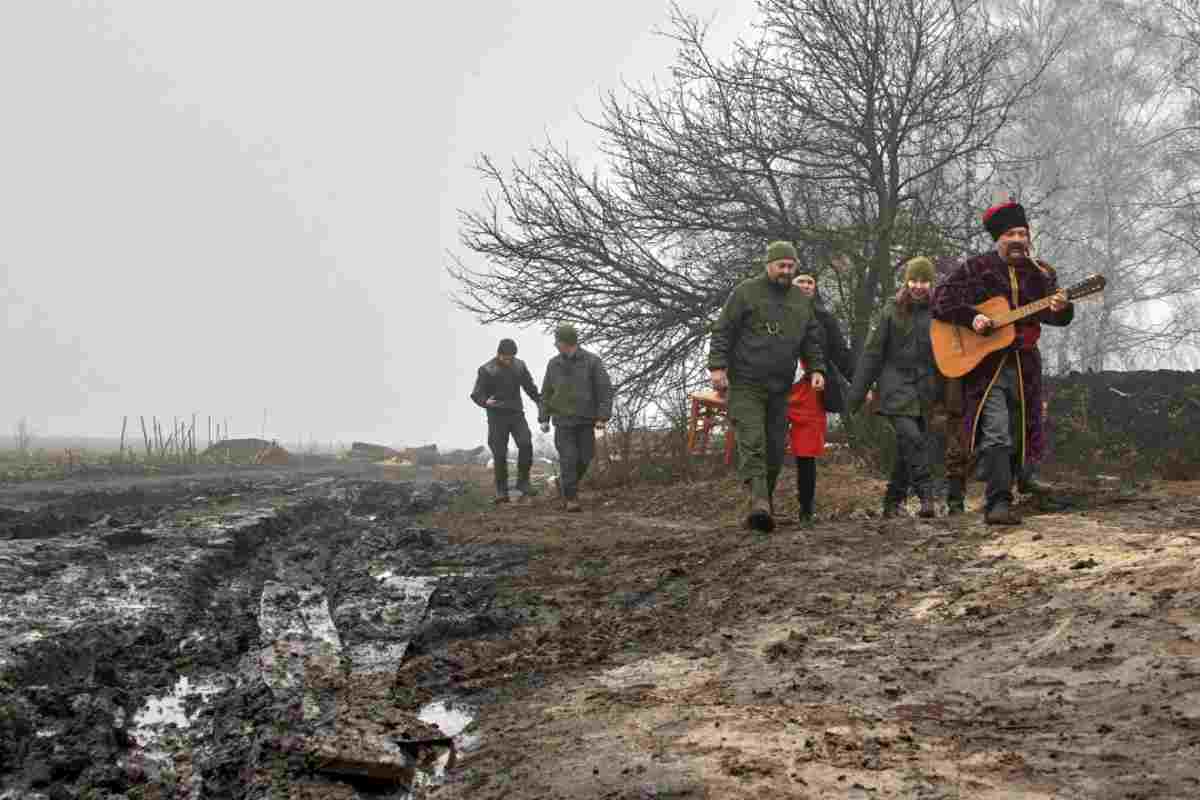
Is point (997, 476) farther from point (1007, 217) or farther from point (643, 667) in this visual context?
point (643, 667)

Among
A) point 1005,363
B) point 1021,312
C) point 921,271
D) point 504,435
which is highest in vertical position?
point 921,271

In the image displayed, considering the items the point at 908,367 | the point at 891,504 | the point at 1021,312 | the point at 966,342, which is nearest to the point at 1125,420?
the point at 891,504

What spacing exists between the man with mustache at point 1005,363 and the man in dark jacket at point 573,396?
17.1 ft

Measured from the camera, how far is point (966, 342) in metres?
6.52

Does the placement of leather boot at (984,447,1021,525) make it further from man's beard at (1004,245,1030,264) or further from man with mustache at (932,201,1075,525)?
man's beard at (1004,245,1030,264)

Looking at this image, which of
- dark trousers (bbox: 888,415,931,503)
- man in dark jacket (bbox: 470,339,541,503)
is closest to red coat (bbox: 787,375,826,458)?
dark trousers (bbox: 888,415,931,503)

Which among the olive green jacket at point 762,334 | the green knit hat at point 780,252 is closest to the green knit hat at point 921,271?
the olive green jacket at point 762,334

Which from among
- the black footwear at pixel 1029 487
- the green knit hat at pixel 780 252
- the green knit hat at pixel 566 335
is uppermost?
the green knit hat at pixel 780 252

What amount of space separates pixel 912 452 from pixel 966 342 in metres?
1.18

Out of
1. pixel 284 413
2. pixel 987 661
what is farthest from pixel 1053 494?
pixel 284 413

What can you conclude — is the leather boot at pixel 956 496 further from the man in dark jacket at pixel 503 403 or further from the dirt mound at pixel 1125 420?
the man in dark jacket at pixel 503 403

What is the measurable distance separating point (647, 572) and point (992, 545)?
1.95 m

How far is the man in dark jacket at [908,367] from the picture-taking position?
7465 millimetres

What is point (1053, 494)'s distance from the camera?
7.08 m
